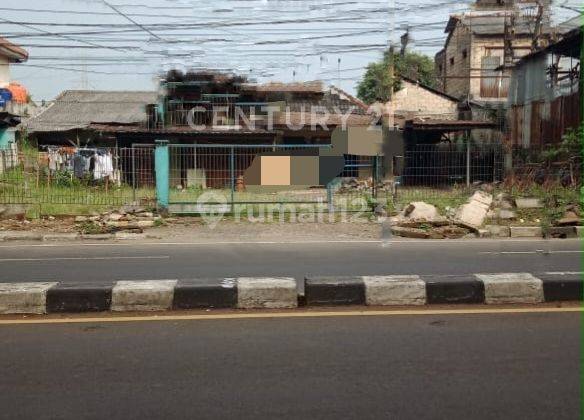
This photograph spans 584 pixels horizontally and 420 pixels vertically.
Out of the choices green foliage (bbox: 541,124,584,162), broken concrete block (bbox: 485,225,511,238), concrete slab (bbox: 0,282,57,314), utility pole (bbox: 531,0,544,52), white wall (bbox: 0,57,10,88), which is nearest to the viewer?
concrete slab (bbox: 0,282,57,314)

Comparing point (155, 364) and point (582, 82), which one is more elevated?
point (582, 82)

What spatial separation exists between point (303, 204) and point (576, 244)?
6468 millimetres

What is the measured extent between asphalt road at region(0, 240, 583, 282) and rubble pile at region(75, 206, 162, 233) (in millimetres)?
1819

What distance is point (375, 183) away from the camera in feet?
51.3

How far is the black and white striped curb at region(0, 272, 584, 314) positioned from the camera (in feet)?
17.6

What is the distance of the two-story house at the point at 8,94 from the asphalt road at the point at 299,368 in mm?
21012

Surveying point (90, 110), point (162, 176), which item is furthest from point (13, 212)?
point (90, 110)

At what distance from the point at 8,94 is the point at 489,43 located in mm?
24655

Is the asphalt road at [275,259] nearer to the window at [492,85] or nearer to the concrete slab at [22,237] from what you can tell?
the concrete slab at [22,237]

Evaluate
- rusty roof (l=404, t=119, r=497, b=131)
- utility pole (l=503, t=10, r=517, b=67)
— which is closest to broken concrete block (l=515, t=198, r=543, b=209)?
rusty roof (l=404, t=119, r=497, b=131)

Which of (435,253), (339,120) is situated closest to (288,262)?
(435,253)

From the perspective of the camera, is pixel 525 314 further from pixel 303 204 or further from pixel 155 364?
pixel 303 204

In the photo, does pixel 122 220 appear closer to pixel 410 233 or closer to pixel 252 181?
pixel 252 181

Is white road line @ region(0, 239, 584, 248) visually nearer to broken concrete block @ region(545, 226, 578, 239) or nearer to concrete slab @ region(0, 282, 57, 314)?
broken concrete block @ region(545, 226, 578, 239)
